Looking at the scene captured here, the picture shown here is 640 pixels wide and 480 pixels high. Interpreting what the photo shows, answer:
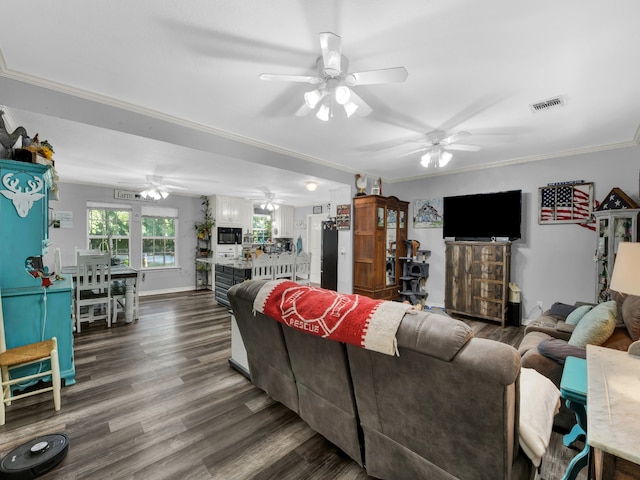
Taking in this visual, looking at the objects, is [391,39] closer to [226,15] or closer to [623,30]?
[226,15]

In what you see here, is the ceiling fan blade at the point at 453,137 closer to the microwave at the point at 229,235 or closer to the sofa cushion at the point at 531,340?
the sofa cushion at the point at 531,340

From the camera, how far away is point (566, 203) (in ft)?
12.8

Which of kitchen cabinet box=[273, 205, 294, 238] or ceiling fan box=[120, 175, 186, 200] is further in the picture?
kitchen cabinet box=[273, 205, 294, 238]

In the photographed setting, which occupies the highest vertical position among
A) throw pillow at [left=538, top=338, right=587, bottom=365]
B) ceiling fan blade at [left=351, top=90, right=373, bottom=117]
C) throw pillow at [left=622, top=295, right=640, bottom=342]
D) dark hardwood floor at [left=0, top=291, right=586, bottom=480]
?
ceiling fan blade at [left=351, top=90, right=373, bottom=117]

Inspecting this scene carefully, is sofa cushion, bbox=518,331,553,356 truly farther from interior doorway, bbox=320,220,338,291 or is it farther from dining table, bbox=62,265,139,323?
dining table, bbox=62,265,139,323

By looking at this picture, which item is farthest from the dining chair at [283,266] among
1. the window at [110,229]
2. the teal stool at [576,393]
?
the teal stool at [576,393]

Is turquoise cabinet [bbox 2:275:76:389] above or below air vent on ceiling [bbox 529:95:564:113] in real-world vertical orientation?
below

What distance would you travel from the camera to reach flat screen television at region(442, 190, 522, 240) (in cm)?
421

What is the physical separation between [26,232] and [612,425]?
3727mm

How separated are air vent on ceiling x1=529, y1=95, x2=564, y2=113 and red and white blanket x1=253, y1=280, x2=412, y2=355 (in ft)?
8.34

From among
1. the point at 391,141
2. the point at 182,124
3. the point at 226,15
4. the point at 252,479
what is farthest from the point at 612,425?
the point at 182,124

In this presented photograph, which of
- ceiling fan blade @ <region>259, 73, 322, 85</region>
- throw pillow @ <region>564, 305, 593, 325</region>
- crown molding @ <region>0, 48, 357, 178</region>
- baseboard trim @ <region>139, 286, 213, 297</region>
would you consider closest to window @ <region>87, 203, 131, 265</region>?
baseboard trim @ <region>139, 286, 213, 297</region>

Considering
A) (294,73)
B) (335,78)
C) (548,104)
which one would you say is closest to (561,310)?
(548,104)

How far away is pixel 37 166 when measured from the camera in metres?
2.32
